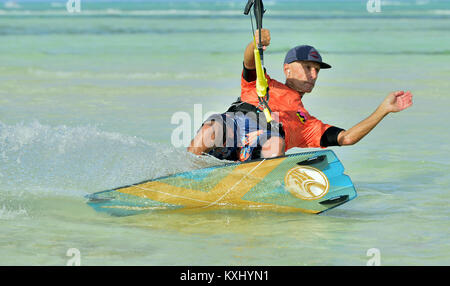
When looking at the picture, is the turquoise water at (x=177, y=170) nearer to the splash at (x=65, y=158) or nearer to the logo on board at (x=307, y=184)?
the splash at (x=65, y=158)

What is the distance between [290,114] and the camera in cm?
654

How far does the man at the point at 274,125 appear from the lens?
21.0 ft

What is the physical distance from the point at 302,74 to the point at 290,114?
0.37 m

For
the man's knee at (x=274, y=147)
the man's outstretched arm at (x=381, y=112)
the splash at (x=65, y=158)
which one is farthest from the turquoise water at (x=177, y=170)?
the man's outstretched arm at (x=381, y=112)

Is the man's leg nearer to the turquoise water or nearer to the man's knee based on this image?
the turquoise water

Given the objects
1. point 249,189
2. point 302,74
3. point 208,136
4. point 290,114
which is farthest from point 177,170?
point 302,74

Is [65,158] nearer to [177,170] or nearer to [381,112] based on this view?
[177,170]

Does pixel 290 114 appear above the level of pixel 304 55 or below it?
below

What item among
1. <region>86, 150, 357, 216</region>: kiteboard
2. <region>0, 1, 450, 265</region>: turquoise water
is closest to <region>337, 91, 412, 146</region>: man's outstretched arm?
<region>86, 150, 357, 216</region>: kiteboard

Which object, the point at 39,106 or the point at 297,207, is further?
the point at 39,106

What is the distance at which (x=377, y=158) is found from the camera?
8.79 m
